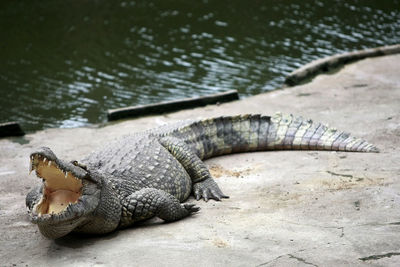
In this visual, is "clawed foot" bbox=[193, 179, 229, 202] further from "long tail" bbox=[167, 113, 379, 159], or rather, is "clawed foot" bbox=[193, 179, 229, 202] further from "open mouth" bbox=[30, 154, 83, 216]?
"open mouth" bbox=[30, 154, 83, 216]

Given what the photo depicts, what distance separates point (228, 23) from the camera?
13.6 meters

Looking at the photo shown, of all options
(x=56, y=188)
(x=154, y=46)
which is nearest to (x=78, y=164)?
(x=56, y=188)

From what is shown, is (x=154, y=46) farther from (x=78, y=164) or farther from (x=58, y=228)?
(x=58, y=228)

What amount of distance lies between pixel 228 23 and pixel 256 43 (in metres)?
1.75

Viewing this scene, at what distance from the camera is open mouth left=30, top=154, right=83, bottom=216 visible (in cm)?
417

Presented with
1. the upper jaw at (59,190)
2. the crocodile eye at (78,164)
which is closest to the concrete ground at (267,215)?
the upper jaw at (59,190)

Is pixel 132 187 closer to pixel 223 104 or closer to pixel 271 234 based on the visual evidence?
pixel 271 234

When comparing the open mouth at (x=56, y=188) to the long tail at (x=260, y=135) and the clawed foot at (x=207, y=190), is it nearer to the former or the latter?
the clawed foot at (x=207, y=190)

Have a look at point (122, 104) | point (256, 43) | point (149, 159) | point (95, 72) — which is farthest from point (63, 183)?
point (256, 43)

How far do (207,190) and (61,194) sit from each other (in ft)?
5.10

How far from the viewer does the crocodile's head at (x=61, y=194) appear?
408 centimetres

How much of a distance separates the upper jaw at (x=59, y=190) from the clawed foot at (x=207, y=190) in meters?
1.29

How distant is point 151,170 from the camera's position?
207 inches

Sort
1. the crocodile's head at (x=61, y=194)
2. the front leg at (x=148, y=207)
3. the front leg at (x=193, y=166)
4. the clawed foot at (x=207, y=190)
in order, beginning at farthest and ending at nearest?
1. the front leg at (x=193, y=166)
2. the clawed foot at (x=207, y=190)
3. the front leg at (x=148, y=207)
4. the crocodile's head at (x=61, y=194)
